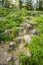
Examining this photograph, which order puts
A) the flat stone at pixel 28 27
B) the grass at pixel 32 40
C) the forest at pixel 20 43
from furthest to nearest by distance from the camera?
the flat stone at pixel 28 27 < the forest at pixel 20 43 < the grass at pixel 32 40

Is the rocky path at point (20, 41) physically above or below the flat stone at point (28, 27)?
below

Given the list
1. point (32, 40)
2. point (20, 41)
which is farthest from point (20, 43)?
point (32, 40)

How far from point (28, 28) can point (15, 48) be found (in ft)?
5.21

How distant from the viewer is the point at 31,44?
18.0 ft

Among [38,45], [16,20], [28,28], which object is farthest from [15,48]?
[16,20]

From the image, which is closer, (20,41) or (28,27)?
(20,41)

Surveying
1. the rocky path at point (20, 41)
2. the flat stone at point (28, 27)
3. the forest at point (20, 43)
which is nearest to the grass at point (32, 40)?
the forest at point (20, 43)

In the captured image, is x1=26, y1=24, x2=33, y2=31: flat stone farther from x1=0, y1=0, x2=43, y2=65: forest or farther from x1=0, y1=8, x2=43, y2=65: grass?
x1=0, y1=8, x2=43, y2=65: grass

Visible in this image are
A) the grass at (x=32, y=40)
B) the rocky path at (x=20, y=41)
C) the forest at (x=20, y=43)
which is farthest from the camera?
the rocky path at (x=20, y=41)

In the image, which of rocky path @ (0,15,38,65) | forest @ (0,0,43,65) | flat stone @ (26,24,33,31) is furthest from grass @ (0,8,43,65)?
flat stone @ (26,24,33,31)

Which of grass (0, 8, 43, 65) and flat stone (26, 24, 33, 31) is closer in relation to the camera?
grass (0, 8, 43, 65)

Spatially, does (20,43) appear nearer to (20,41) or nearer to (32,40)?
(20,41)

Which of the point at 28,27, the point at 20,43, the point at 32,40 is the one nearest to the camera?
the point at 32,40

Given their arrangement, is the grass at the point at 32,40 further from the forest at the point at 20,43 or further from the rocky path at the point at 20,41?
the rocky path at the point at 20,41
